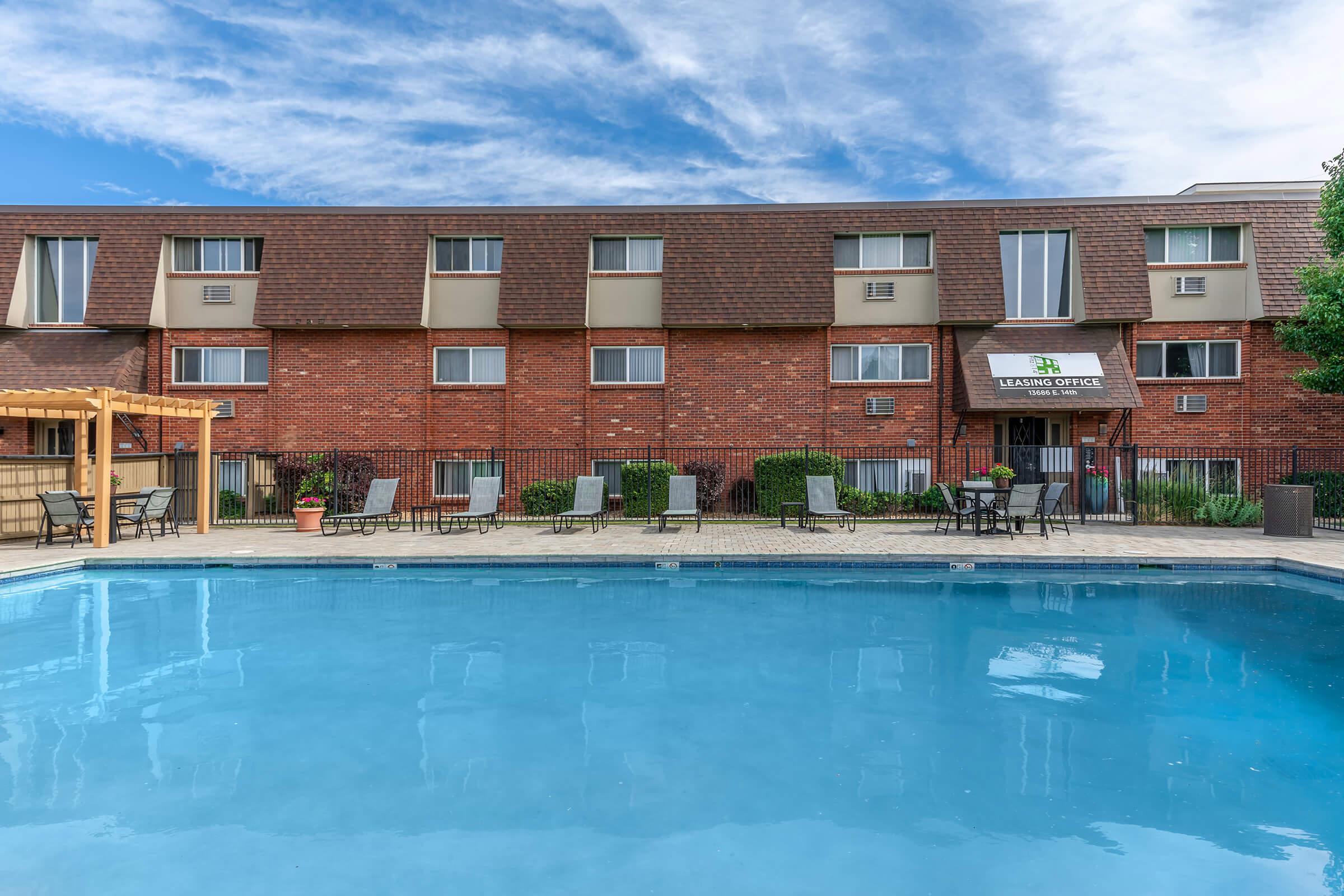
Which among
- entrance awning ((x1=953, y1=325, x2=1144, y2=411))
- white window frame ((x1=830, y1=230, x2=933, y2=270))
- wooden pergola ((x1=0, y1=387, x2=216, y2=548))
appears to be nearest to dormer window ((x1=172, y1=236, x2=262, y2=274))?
wooden pergola ((x1=0, y1=387, x2=216, y2=548))

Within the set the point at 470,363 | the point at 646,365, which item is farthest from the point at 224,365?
the point at 646,365

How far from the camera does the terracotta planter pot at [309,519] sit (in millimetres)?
14250

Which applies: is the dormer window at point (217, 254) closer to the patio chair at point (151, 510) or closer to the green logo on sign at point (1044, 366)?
the patio chair at point (151, 510)

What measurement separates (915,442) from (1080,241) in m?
6.18

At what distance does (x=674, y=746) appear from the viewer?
16.6 ft

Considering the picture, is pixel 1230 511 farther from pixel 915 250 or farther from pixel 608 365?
pixel 608 365

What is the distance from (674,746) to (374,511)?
10.9 metres

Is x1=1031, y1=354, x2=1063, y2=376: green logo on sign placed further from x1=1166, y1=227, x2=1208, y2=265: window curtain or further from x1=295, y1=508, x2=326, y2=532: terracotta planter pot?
x1=295, y1=508, x2=326, y2=532: terracotta planter pot

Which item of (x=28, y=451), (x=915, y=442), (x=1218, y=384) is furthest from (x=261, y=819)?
(x=1218, y=384)

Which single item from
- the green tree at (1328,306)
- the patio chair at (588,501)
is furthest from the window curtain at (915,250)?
the patio chair at (588,501)

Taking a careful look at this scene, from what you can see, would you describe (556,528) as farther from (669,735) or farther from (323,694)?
(669,735)

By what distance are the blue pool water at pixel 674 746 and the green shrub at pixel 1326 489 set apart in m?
8.01

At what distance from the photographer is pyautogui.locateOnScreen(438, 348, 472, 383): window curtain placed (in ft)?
60.0

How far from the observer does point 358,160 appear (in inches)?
828
